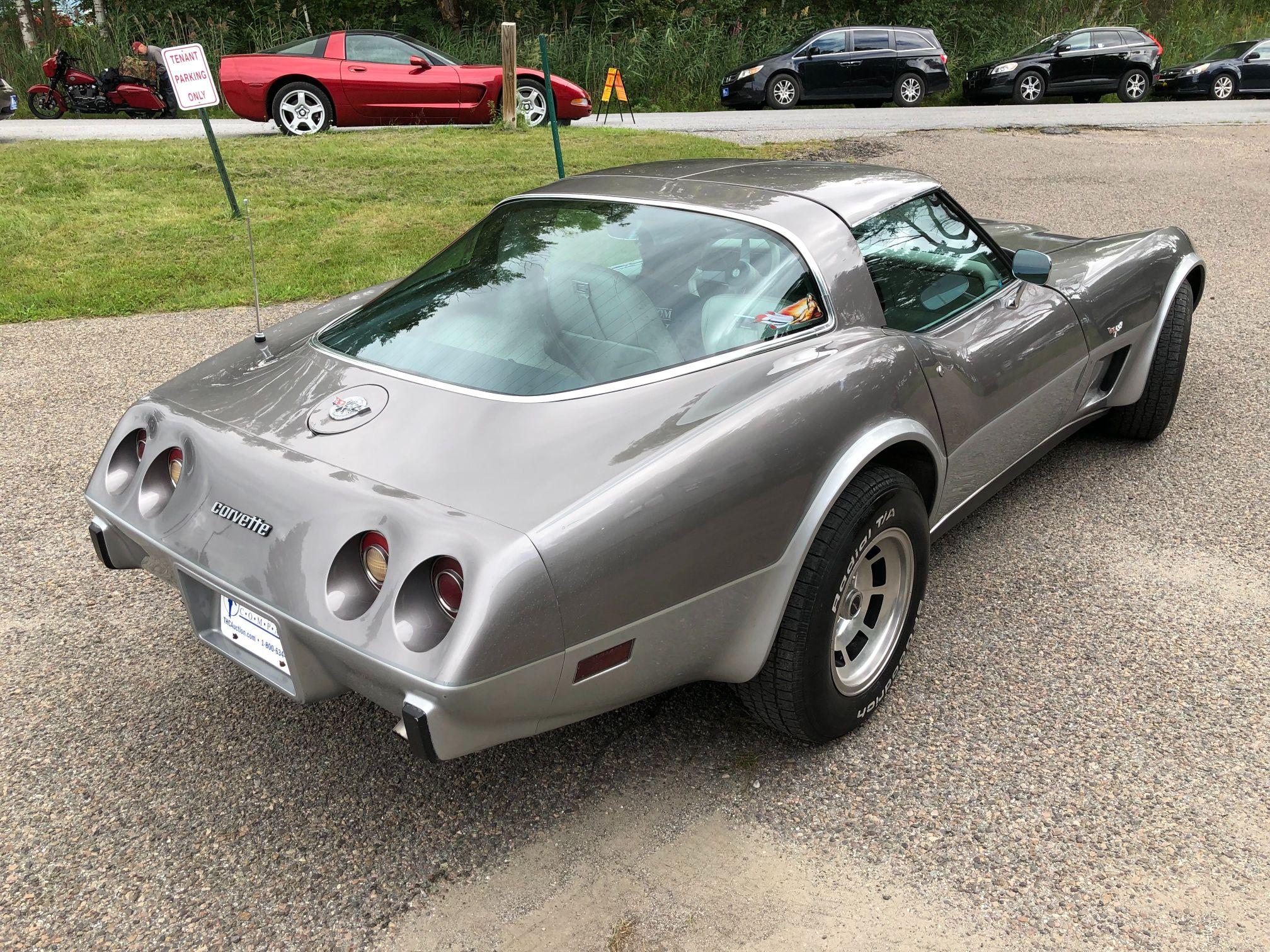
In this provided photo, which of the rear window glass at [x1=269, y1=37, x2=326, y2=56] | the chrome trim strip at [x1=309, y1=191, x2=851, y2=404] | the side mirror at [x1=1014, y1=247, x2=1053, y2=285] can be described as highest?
the rear window glass at [x1=269, y1=37, x2=326, y2=56]

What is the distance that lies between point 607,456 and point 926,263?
4.93 feet

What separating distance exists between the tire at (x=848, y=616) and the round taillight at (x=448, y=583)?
79cm

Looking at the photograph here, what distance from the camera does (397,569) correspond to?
1818 millimetres

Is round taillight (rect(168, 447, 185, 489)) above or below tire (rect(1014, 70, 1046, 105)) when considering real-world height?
above

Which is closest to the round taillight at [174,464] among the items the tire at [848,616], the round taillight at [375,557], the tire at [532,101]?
the round taillight at [375,557]

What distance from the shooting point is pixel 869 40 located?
51.0 ft

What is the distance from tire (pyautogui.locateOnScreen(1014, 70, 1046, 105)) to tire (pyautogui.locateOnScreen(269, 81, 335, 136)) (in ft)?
38.6

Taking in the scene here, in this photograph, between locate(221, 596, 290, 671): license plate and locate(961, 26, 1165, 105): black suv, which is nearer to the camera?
locate(221, 596, 290, 671): license plate

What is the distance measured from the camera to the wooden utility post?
10269 mm

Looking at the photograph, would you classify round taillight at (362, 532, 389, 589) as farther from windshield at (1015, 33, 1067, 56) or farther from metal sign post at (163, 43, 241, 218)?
windshield at (1015, 33, 1067, 56)

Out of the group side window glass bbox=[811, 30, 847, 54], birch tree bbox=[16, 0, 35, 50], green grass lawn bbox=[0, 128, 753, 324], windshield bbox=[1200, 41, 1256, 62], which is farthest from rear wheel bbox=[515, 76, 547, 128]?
windshield bbox=[1200, 41, 1256, 62]

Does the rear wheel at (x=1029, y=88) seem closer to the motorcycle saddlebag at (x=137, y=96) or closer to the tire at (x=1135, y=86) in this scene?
the tire at (x=1135, y=86)

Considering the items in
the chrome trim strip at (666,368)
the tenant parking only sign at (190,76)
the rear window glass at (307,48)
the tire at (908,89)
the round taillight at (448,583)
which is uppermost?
the rear window glass at (307,48)

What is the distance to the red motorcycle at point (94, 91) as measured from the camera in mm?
14938
